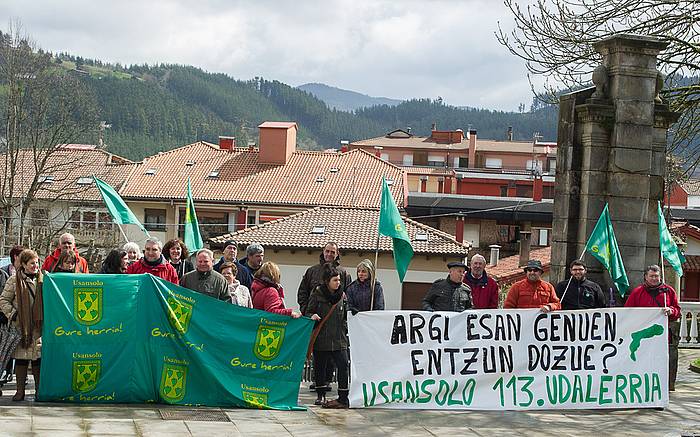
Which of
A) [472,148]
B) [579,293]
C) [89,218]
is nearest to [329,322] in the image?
[579,293]

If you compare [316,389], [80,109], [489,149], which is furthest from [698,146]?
[489,149]

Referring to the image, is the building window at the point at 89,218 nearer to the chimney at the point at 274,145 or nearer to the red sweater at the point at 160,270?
the chimney at the point at 274,145

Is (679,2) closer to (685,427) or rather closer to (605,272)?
(605,272)

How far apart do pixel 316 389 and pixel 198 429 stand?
92.8 inches

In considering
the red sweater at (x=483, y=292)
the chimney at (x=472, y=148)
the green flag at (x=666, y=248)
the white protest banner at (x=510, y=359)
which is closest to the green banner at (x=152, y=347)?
the white protest banner at (x=510, y=359)

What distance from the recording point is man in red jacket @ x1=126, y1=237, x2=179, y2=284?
1273 centimetres

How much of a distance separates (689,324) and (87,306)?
13.4 meters

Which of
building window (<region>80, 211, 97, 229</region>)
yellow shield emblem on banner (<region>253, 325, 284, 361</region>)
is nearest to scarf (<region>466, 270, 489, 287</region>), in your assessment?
yellow shield emblem on banner (<region>253, 325, 284, 361</region>)

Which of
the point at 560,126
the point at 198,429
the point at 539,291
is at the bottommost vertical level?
the point at 198,429

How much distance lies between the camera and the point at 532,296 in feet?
43.7

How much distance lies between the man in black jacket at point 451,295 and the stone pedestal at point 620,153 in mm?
3424

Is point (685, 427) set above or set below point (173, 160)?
below

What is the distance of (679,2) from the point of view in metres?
20.1

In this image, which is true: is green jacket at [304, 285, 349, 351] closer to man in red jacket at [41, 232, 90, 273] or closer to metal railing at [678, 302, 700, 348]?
man in red jacket at [41, 232, 90, 273]
